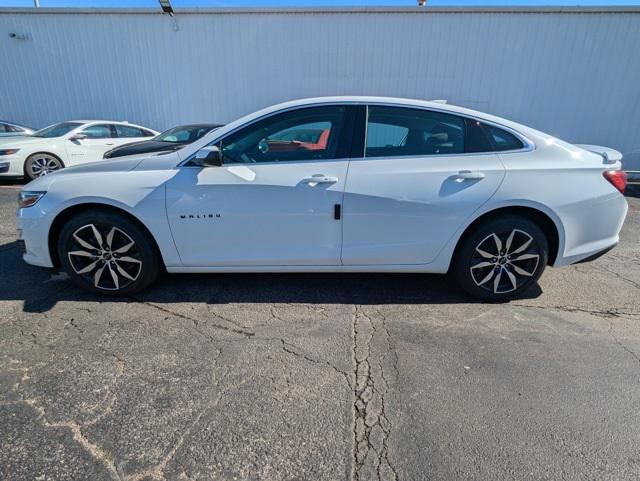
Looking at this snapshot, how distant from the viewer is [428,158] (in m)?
2.81

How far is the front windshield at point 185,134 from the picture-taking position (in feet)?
27.0

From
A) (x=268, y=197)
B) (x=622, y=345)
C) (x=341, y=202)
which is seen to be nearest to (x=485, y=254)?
(x=622, y=345)

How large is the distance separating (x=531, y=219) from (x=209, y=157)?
264 cm

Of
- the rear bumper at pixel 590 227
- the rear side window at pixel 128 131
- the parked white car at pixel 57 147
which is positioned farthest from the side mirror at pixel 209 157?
the rear side window at pixel 128 131

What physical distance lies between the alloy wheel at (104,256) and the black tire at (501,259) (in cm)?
274

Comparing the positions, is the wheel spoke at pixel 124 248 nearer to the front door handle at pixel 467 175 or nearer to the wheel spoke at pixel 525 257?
the front door handle at pixel 467 175

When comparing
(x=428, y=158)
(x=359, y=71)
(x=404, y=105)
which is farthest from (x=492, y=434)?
(x=359, y=71)

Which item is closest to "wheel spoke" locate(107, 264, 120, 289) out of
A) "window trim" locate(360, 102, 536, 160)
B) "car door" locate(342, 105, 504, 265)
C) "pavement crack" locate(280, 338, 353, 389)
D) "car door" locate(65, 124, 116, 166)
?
"pavement crack" locate(280, 338, 353, 389)

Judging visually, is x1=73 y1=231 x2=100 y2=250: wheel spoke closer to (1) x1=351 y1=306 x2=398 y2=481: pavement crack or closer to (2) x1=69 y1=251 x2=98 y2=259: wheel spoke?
(2) x1=69 y1=251 x2=98 y2=259: wheel spoke

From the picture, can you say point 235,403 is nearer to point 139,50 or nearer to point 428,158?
point 428,158

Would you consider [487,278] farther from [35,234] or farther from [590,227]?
[35,234]

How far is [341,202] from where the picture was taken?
276cm

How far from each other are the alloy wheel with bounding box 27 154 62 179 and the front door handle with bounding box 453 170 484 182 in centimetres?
840

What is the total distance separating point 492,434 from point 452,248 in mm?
1476
